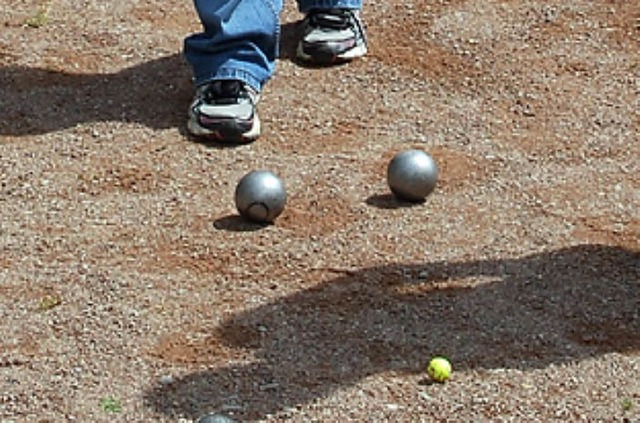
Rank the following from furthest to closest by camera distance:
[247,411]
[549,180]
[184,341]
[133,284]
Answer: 1. [549,180]
2. [133,284]
3. [184,341]
4. [247,411]

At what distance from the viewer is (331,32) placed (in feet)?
25.1

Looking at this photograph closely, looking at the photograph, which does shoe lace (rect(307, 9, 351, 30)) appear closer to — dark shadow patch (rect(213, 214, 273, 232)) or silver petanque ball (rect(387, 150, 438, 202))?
silver petanque ball (rect(387, 150, 438, 202))

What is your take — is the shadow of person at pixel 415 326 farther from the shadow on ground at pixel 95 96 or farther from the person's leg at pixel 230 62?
the shadow on ground at pixel 95 96

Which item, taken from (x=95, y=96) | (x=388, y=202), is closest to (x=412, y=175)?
(x=388, y=202)

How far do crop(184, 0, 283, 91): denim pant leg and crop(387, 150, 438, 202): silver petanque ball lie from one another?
108 cm

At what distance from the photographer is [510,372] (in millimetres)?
5164

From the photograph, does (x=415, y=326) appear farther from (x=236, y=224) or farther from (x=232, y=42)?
(x=232, y=42)

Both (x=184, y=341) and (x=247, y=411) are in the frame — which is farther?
(x=184, y=341)

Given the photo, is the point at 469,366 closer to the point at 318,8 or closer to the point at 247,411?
the point at 247,411

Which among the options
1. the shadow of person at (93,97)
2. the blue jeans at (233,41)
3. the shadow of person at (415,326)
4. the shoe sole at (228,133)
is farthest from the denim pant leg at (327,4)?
the shadow of person at (415,326)

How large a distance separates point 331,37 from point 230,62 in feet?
2.15

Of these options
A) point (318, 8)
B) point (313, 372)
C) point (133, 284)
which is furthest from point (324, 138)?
point (313, 372)

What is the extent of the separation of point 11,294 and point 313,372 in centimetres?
119

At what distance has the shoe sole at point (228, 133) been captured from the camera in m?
6.93
